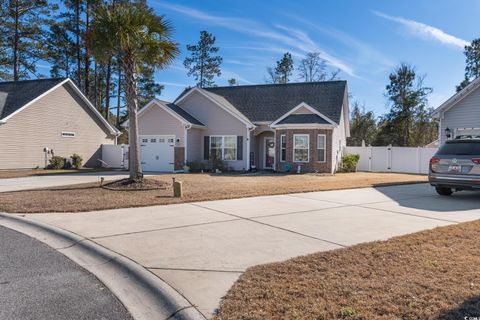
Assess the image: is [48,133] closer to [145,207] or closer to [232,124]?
[232,124]

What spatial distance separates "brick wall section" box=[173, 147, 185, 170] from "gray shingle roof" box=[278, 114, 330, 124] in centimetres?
676

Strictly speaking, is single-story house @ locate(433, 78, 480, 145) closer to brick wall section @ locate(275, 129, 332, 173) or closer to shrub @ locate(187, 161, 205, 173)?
brick wall section @ locate(275, 129, 332, 173)

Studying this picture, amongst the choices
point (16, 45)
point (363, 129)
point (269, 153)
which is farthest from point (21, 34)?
point (363, 129)

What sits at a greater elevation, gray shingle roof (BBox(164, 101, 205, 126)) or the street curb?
gray shingle roof (BBox(164, 101, 205, 126))

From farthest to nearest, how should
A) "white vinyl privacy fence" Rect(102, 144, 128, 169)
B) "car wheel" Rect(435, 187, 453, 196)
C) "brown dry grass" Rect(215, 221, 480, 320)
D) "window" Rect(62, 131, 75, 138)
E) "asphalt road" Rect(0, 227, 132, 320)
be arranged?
"white vinyl privacy fence" Rect(102, 144, 128, 169)
"window" Rect(62, 131, 75, 138)
"car wheel" Rect(435, 187, 453, 196)
"asphalt road" Rect(0, 227, 132, 320)
"brown dry grass" Rect(215, 221, 480, 320)

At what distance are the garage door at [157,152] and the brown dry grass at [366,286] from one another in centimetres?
2054

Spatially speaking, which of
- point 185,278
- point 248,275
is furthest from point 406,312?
point 185,278

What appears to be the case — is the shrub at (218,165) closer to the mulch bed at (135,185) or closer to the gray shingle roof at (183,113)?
the gray shingle roof at (183,113)

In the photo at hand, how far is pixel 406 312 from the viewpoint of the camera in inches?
136

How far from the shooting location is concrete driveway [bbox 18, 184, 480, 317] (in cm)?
485

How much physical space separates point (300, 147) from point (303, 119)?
5.83ft

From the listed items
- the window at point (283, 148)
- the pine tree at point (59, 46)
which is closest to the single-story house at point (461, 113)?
the window at point (283, 148)

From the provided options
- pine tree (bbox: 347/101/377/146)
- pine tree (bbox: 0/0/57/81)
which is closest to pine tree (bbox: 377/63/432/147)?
pine tree (bbox: 347/101/377/146)

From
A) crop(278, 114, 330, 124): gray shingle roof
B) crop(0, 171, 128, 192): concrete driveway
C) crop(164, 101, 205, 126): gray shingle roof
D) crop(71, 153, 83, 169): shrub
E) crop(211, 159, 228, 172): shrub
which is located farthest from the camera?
crop(71, 153, 83, 169): shrub
